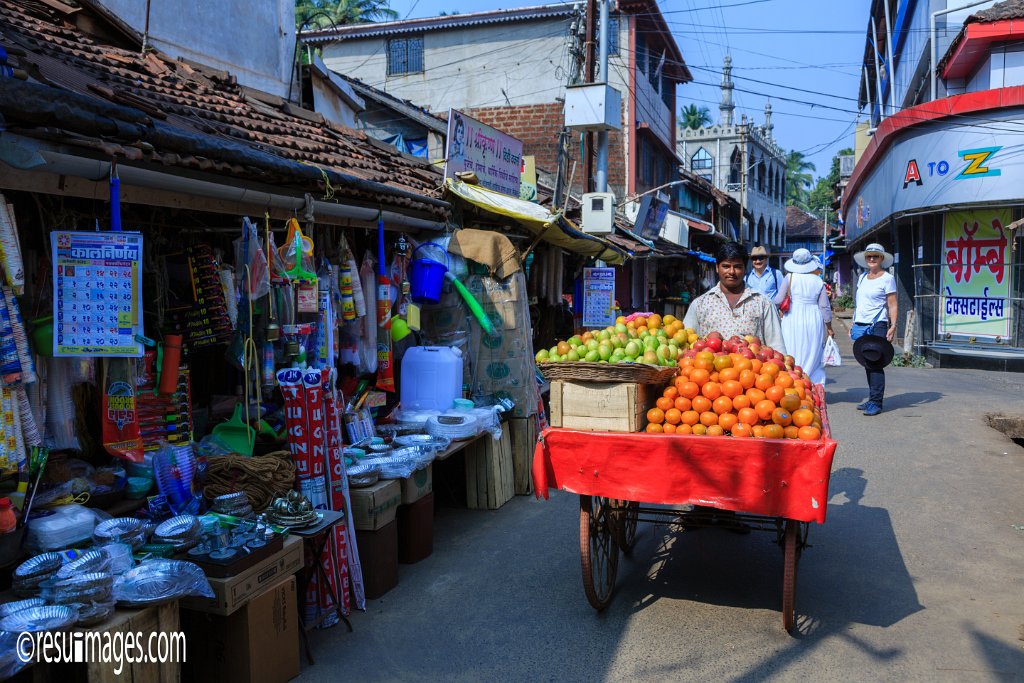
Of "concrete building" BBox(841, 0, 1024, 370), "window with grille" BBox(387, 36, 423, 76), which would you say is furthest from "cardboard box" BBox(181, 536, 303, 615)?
"window with grille" BBox(387, 36, 423, 76)

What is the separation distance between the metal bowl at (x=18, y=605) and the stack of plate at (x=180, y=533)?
1.96 ft

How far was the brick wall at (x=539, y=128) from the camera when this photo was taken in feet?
62.7

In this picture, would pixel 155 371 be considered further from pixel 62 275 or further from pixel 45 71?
pixel 45 71

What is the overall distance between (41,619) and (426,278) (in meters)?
4.50

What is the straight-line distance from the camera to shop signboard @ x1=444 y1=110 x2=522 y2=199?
323 inches

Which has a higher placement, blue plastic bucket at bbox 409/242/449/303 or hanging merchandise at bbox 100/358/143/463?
blue plastic bucket at bbox 409/242/449/303

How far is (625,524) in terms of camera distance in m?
5.20

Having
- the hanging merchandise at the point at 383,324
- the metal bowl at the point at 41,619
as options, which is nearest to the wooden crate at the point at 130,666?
the metal bowl at the point at 41,619

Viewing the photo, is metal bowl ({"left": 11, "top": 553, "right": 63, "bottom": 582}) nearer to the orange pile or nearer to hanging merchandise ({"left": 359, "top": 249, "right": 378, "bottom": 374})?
the orange pile

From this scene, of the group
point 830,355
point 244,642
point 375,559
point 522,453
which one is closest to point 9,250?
point 244,642

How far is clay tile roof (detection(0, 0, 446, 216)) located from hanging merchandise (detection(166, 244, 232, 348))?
81 cm

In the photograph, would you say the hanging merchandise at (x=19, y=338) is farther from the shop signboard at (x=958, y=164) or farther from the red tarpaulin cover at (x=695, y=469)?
the shop signboard at (x=958, y=164)

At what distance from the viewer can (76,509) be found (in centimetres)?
359

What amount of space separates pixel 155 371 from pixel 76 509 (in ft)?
4.11
